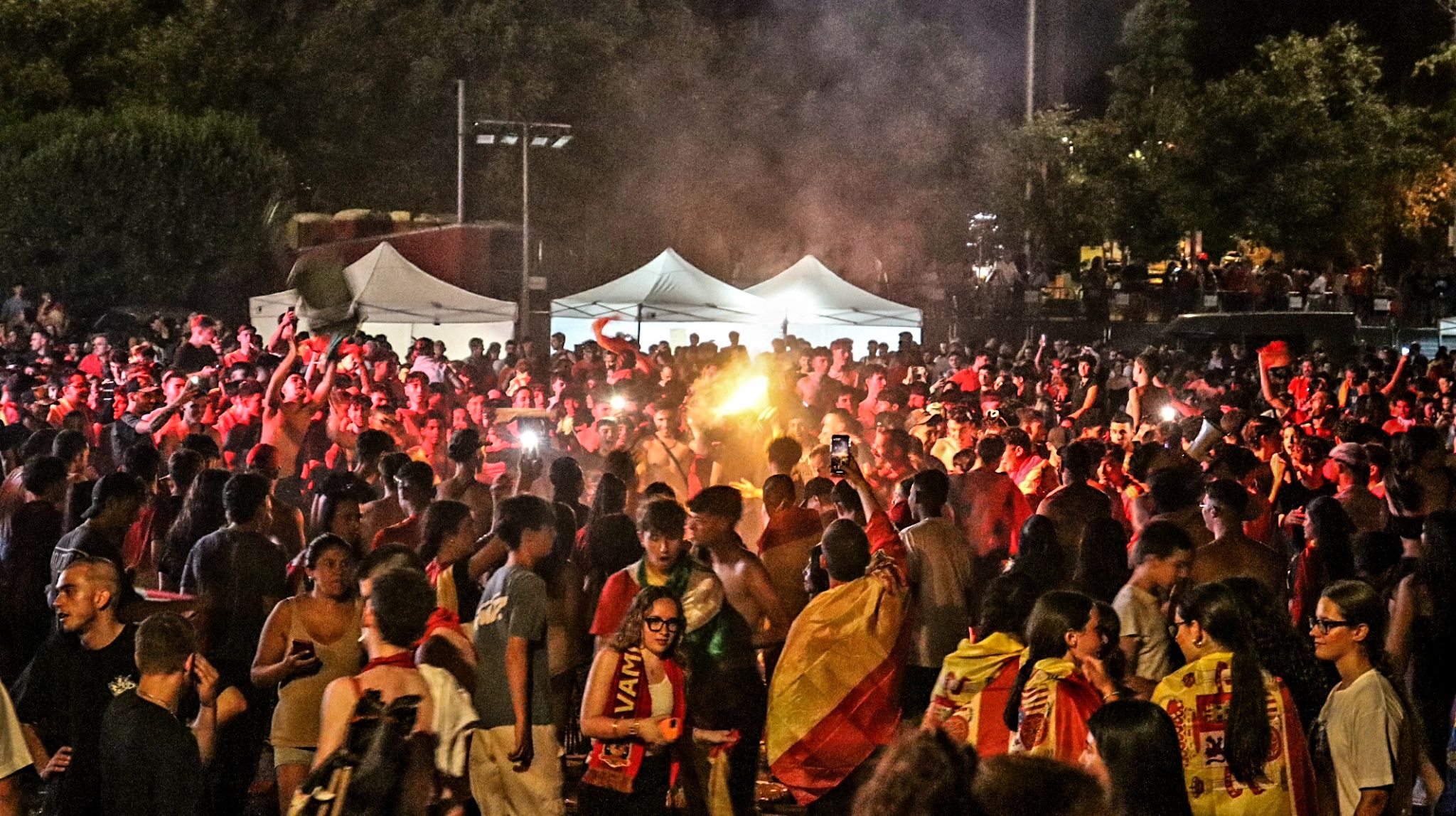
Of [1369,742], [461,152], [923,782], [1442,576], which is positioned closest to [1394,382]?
[1442,576]

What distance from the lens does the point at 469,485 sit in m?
8.28

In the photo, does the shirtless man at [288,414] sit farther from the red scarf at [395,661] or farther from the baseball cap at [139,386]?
the red scarf at [395,661]

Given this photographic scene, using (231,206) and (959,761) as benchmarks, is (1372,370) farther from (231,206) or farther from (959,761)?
(231,206)

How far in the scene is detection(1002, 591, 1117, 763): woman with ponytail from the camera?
15.5ft

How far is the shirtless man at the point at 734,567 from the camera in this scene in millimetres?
6582

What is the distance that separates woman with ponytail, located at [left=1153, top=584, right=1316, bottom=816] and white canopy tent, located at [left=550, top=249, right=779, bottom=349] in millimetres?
17717

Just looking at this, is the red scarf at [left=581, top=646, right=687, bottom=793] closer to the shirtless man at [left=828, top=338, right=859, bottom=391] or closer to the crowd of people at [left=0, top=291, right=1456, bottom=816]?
the crowd of people at [left=0, top=291, right=1456, bottom=816]

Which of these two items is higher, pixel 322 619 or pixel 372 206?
pixel 372 206

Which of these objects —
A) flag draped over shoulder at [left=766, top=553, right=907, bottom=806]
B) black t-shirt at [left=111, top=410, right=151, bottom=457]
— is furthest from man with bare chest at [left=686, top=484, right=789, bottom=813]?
black t-shirt at [left=111, top=410, right=151, bottom=457]

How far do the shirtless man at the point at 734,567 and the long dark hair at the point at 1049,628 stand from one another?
1743mm

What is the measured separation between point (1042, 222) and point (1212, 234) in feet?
12.4

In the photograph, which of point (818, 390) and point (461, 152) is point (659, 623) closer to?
point (818, 390)

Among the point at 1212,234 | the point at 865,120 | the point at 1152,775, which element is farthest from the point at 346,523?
the point at 1212,234

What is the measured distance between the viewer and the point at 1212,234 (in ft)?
119
